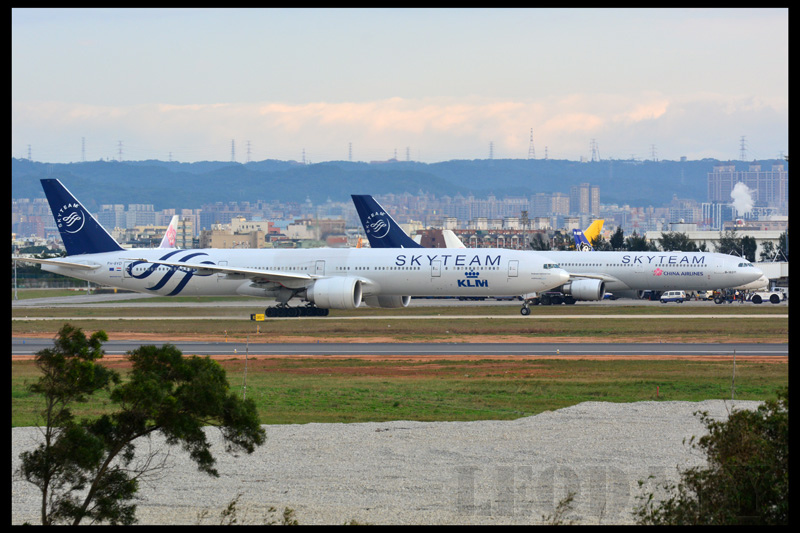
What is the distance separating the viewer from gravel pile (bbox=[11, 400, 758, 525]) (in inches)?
693

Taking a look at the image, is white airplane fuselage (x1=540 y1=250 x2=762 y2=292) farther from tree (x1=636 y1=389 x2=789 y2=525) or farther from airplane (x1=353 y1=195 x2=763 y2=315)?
tree (x1=636 y1=389 x2=789 y2=525)

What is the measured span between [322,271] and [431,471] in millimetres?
38691

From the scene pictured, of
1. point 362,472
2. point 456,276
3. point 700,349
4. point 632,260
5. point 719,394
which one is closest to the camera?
point 362,472

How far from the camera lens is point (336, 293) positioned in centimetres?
5509

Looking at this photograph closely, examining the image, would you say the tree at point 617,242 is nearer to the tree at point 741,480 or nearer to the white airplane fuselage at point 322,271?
the white airplane fuselage at point 322,271

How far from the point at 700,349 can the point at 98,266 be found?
39.0 meters

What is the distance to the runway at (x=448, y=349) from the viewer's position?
125 feet

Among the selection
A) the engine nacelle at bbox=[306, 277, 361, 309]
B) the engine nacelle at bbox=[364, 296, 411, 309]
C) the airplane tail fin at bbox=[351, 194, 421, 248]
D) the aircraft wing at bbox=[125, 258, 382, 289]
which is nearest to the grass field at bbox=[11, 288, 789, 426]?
the engine nacelle at bbox=[306, 277, 361, 309]

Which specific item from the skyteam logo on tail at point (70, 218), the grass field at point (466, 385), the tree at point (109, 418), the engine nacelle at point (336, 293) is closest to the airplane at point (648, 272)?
the engine nacelle at point (336, 293)

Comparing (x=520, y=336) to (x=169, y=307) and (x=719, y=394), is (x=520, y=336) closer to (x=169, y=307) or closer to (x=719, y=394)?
(x=719, y=394)

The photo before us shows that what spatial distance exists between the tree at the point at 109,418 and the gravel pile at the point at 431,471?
91.5 inches
